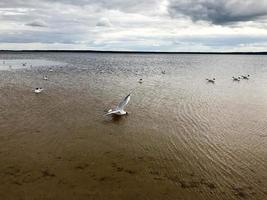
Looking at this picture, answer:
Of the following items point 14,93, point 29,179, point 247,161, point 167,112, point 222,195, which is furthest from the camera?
point 14,93

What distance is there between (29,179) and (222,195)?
→ 6.21 metres

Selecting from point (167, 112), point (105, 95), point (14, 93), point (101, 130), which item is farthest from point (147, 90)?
point (101, 130)

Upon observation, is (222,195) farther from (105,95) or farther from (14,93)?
(14,93)

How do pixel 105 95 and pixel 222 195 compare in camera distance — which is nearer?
pixel 222 195

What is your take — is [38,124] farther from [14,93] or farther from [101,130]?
[14,93]

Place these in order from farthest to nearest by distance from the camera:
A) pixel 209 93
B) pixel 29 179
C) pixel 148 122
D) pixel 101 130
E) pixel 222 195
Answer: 1. pixel 209 93
2. pixel 148 122
3. pixel 101 130
4. pixel 29 179
5. pixel 222 195

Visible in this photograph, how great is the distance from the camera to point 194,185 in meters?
9.96

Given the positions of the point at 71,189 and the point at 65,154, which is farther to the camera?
the point at 65,154

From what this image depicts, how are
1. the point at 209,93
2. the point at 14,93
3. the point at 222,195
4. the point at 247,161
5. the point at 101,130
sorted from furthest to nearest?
the point at 209,93 < the point at 14,93 < the point at 101,130 < the point at 247,161 < the point at 222,195

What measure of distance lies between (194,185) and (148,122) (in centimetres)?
774

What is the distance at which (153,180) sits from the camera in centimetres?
1028

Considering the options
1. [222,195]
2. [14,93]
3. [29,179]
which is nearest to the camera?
[222,195]

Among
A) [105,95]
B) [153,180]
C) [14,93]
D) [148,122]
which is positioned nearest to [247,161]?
[153,180]

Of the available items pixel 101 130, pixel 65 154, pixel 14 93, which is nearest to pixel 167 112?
pixel 101 130
